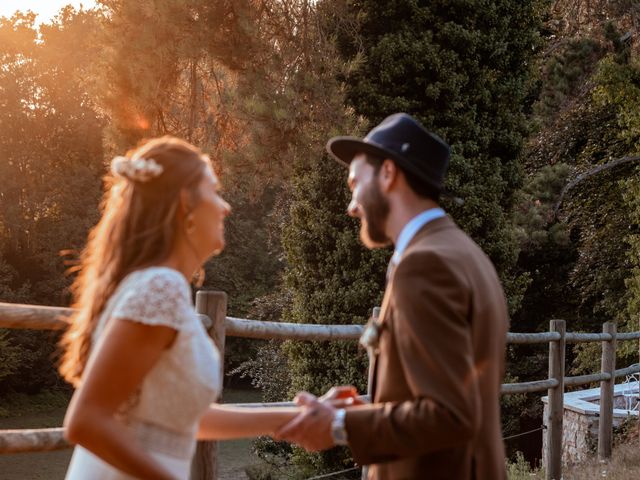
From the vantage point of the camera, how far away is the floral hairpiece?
2.12 metres

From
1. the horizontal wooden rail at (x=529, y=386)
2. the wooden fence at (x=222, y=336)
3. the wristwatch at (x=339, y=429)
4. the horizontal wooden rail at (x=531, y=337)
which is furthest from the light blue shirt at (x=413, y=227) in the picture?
the horizontal wooden rail at (x=529, y=386)

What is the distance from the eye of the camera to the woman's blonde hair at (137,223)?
2.12 metres

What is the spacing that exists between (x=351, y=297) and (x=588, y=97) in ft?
27.6

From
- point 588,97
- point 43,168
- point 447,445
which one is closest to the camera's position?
point 447,445

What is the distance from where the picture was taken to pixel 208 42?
10141 millimetres

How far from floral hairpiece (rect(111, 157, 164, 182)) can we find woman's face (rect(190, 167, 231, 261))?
4.8 inches

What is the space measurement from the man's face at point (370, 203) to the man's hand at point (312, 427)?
1.58 ft

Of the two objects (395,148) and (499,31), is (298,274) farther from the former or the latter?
(395,148)

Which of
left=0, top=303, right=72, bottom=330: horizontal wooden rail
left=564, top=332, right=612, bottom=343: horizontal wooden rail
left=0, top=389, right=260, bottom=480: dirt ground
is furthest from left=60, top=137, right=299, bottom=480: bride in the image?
left=0, top=389, right=260, bottom=480: dirt ground

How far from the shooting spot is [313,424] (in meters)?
2.47

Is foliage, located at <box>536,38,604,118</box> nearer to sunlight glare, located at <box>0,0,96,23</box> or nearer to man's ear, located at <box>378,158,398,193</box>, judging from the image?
man's ear, located at <box>378,158,398,193</box>

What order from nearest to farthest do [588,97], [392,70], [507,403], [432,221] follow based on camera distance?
[432,221]
[392,70]
[507,403]
[588,97]

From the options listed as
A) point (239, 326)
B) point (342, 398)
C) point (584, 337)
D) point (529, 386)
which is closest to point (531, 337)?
point (529, 386)

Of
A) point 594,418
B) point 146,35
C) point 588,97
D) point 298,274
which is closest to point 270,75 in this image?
point 146,35
